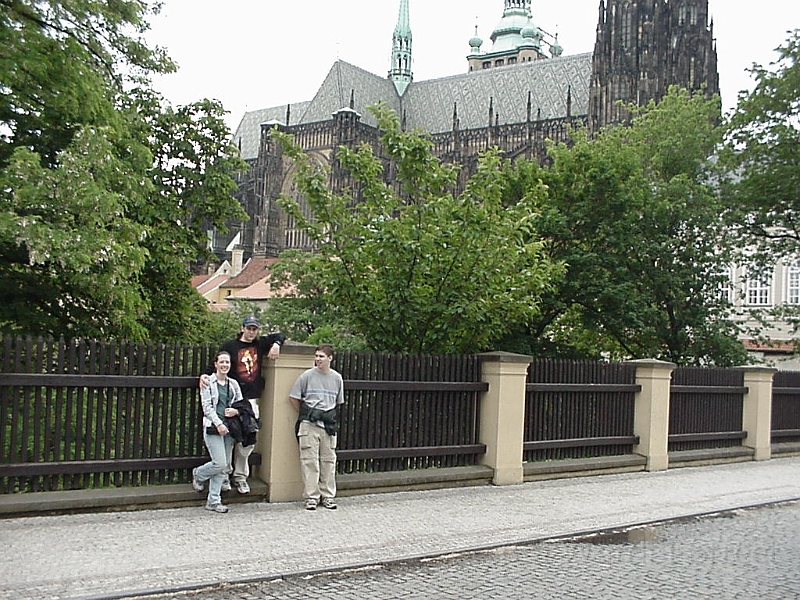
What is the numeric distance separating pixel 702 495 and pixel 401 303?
4.90 m

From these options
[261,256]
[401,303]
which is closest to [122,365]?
[401,303]

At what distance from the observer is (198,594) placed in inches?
255

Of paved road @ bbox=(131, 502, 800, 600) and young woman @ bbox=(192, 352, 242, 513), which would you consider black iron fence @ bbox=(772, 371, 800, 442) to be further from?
young woman @ bbox=(192, 352, 242, 513)

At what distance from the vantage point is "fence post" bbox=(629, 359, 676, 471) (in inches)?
574

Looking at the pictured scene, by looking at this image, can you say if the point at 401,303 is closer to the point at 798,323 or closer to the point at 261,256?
the point at 798,323

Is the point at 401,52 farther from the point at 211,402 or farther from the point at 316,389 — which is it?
the point at 211,402

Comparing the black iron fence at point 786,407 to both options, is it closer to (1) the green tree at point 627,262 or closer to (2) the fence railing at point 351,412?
(2) the fence railing at point 351,412

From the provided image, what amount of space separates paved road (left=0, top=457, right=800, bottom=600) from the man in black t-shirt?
35cm

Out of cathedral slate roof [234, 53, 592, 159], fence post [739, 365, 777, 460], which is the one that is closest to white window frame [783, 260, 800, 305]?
fence post [739, 365, 777, 460]

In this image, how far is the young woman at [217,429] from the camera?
9.13 metres

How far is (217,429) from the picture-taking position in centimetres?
910

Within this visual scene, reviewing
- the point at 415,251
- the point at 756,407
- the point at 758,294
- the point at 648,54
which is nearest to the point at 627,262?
the point at 756,407

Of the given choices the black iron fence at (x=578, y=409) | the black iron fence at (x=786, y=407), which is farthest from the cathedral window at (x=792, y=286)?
the black iron fence at (x=578, y=409)

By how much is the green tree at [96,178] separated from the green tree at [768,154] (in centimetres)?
1634
